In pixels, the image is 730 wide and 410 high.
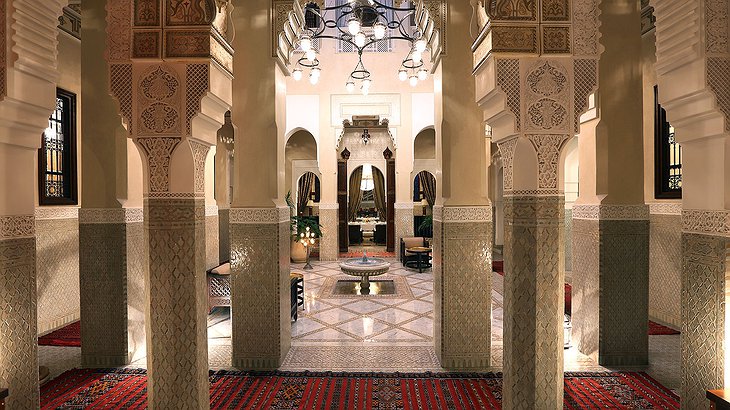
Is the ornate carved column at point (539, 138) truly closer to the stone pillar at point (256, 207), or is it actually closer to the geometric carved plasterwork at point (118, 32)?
the geometric carved plasterwork at point (118, 32)

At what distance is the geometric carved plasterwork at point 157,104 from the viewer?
6.68 feet

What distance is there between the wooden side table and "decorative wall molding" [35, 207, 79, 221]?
5.32 m

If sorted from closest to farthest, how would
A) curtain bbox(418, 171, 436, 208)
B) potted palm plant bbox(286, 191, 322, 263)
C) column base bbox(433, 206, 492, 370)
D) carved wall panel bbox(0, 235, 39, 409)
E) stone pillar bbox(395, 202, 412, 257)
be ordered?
carved wall panel bbox(0, 235, 39, 409), column base bbox(433, 206, 492, 370), potted palm plant bbox(286, 191, 322, 263), stone pillar bbox(395, 202, 412, 257), curtain bbox(418, 171, 436, 208)

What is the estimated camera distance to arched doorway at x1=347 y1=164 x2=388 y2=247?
11930 mm

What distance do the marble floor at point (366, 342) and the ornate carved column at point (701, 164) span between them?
150cm

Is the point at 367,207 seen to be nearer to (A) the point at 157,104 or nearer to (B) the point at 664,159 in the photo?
(B) the point at 664,159

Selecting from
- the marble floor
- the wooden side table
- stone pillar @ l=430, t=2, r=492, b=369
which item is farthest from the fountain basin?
the wooden side table

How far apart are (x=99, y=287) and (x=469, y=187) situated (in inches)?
121

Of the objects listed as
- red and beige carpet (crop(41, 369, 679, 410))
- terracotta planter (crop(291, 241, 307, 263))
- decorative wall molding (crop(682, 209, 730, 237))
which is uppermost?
decorative wall molding (crop(682, 209, 730, 237))

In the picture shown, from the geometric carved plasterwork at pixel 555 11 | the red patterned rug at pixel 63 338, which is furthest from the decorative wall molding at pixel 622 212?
the red patterned rug at pixel 63 338

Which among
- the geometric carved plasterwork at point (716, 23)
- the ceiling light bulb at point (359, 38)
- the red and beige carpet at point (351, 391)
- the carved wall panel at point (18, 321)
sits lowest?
the red and beige carpet at point (351, 391)

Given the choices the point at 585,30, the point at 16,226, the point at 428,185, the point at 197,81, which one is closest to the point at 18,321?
the point at 16,226

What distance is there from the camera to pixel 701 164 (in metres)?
1.88

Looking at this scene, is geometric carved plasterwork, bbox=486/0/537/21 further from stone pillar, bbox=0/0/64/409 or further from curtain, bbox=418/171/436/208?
curtain, bbox=418/171/436/208
